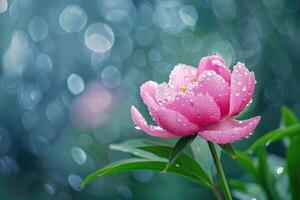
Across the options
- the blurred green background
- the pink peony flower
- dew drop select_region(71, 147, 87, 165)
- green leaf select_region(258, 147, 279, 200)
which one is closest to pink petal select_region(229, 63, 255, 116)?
the pink peony flower

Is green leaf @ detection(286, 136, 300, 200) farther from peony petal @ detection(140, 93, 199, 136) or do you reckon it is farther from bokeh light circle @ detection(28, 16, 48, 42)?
bokeh light circle @ detection(28, 16, 48, 42)

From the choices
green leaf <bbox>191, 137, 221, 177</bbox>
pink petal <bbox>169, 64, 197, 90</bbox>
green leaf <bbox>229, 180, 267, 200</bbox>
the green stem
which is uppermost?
pink petal <bbox>169, 64, 197, 90</bbox>

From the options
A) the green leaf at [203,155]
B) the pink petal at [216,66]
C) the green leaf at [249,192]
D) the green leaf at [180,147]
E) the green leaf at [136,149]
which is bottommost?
the green leaf at [249,192]

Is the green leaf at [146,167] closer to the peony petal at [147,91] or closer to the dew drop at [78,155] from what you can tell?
the peony petal at [147,91]

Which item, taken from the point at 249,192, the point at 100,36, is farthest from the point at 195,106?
the point at 100,36

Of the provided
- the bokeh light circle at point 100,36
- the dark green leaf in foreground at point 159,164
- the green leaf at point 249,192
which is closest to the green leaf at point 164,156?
the dark green leaf in foreground at point 159,164

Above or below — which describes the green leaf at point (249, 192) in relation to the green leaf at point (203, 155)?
below
